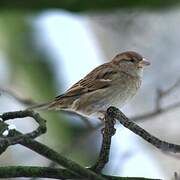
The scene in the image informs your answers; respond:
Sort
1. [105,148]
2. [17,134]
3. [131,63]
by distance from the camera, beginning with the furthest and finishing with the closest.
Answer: [131,63], [105,148], [17,134]

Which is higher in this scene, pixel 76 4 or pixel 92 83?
pixel 76 4

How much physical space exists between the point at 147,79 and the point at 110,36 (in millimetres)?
1419

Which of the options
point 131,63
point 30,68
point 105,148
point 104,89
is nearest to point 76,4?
point 131,63

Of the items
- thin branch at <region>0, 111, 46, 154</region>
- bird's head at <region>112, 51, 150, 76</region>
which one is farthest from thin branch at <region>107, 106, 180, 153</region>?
bird's head at <region>112, 51, 150, 76</region>

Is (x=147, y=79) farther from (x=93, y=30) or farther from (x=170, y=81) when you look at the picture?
(x=93, y=30)

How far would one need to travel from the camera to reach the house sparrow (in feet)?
11.2

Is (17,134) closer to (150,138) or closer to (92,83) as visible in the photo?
(150,138)

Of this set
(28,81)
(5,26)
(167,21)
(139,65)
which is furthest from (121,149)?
(167,21)

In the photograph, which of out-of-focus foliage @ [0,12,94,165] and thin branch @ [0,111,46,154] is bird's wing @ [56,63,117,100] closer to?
out-of-focus foliage @ [0,12,94,165]

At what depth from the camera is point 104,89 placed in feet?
11.6

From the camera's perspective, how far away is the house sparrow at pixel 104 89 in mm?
3406

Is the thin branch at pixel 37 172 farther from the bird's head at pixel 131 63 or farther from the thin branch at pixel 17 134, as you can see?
the bird's head at pixel 131 63

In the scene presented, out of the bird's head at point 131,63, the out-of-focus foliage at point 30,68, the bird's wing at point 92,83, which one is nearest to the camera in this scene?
the bird's wing at point 92,83

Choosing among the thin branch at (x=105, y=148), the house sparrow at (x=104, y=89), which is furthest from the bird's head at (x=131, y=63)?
the thin branch at (x=105, y=148)
